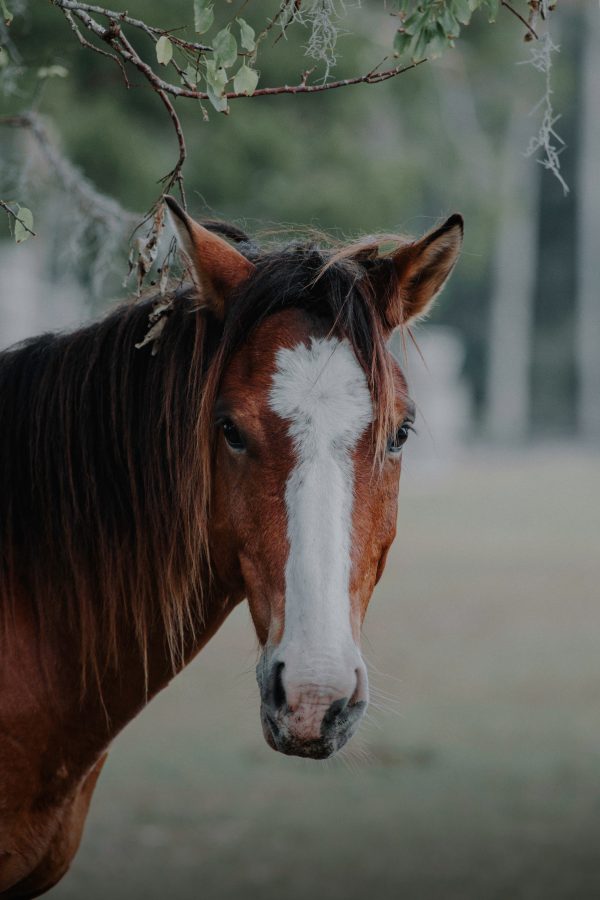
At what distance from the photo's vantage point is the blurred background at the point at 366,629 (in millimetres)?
5801

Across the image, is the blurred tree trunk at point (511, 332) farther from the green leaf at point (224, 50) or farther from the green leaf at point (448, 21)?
Answer: the green leaf at point (224, 50)

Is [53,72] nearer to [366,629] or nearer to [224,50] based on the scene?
[224,50]

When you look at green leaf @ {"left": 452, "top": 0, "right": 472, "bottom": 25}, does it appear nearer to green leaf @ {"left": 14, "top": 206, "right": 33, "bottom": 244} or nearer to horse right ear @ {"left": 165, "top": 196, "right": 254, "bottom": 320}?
horse right ear @ {"left": 165, "top": 196, "right": 254, "bottom": 320}

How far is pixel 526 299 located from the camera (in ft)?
126

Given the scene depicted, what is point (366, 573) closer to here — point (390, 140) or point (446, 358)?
point (390, 140)

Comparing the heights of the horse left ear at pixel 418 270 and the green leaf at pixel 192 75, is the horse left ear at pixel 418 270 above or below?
below

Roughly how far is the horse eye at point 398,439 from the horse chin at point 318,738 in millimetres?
663

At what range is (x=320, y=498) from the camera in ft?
8.02

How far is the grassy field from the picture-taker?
580 centimetres

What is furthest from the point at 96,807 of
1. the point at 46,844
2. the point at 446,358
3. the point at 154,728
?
the point at 446,358

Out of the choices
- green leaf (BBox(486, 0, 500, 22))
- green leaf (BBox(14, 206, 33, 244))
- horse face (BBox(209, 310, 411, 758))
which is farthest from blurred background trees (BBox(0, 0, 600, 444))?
horse face (BBox(209, 310, 411, 758))

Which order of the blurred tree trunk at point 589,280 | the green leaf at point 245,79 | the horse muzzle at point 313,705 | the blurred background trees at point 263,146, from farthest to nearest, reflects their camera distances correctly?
the blurred tree trunk at point 589,280 → the blurred background trees at point 263,146 → the green leaf at point 245,79 → the horse muzzle at point 313,705

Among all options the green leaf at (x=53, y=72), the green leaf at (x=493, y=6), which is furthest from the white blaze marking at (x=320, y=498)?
the green leaf at (x=53, y=72)

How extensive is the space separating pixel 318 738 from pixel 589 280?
1455 inches
